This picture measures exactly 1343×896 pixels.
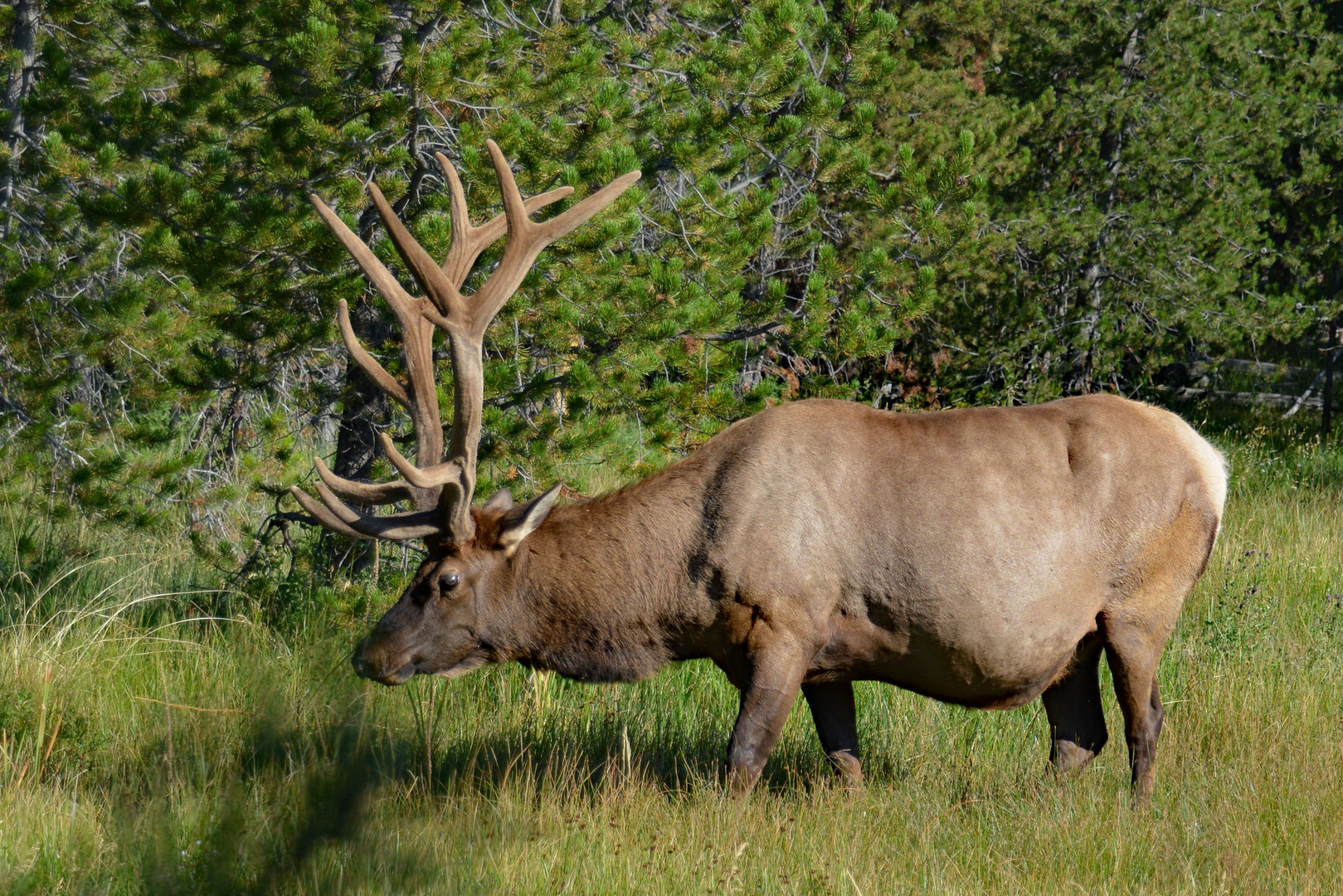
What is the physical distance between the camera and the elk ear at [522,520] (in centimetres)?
446

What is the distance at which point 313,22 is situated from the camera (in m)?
4.94

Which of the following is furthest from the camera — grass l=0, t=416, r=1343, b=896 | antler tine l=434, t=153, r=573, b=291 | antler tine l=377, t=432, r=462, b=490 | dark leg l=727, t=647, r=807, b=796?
antler tine l=434, t=153, r=573, b=291

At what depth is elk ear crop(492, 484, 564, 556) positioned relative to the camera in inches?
176

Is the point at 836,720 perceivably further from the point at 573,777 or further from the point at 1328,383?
the point at 1328,383

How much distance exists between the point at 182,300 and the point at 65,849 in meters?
2.88

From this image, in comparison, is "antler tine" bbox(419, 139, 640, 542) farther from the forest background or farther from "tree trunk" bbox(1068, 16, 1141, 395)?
"tree trunk" bbox(1068, 16, 1141, 395)

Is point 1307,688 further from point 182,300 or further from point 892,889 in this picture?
point 182,300

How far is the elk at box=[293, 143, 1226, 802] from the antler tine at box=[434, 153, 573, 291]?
0.04m

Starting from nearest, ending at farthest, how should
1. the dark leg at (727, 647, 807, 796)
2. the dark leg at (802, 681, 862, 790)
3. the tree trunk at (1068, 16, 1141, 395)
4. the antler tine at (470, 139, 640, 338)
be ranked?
the dark leg at (727, 647, 807, 796), the antler tine at (470, 139, 640, 338), the dark leg at (802, 681, 862, 790), the tree trunk at (1068, 16, 1141, 395)

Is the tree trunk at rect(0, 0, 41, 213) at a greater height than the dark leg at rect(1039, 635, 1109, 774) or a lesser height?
greater

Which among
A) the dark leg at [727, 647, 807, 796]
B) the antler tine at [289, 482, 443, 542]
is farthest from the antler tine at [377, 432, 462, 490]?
the dark leg at [727, 647, 807, 796]

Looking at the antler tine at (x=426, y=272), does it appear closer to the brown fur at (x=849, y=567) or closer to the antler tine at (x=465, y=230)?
the antler tine at (x=465, y=230)

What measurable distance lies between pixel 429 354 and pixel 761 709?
1.77m

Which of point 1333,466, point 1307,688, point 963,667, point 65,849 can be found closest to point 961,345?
point 1333,466
